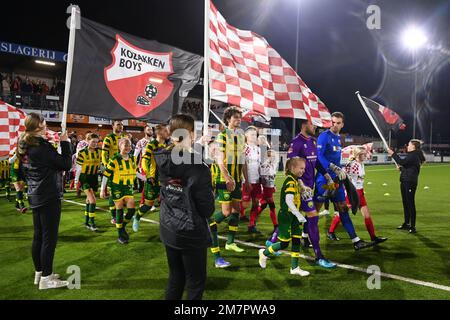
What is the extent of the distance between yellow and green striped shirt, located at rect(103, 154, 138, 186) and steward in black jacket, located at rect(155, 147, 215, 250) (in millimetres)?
3984

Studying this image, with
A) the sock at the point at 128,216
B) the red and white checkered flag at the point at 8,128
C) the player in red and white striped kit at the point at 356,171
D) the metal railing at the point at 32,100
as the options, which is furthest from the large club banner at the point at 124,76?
the metal railing at the point at 32,100

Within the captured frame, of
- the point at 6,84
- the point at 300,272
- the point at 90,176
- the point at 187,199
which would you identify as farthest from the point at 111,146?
the point at 6,84

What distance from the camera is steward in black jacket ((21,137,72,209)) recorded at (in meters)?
4.03

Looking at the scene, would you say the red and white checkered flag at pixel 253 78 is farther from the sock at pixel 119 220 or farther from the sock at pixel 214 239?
the sock at pixel 119 220

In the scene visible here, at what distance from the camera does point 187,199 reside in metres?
2.91

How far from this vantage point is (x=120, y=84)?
18.0 feet

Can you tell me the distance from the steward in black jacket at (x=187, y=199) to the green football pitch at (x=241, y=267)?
1506mm

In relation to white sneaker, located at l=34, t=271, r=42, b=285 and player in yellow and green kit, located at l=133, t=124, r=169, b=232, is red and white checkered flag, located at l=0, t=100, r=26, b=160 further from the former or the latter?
white sneaker, located at l=34, t=271, r=42, b=285

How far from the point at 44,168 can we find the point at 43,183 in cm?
18

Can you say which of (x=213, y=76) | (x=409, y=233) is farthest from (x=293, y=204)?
(x=409, y=233)

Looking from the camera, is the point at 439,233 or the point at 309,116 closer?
the point at 309,116

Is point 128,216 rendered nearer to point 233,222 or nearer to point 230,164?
point 233,222

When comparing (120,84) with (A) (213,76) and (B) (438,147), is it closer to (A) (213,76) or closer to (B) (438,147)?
(A) (213,76)
